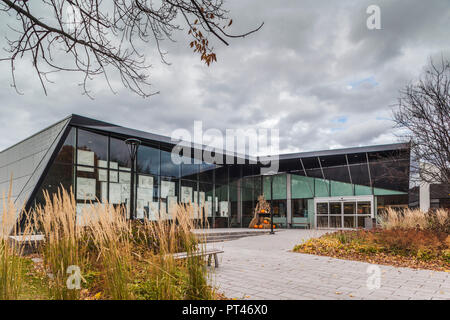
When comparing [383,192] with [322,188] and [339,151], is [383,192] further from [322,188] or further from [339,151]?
[322,188]

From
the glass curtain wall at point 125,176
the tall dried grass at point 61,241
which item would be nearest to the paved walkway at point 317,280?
the tall dried grass at point 61,241

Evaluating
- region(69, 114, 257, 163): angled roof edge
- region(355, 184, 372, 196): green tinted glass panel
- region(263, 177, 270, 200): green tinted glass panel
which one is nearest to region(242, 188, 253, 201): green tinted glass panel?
region(263, 177, 270, 200): green tinted glass panel

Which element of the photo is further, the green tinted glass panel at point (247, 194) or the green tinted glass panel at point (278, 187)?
the green tinted glass panel at point (278, 187)

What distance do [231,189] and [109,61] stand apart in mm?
16749

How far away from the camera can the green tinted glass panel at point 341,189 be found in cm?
2009

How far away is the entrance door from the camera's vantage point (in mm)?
19344

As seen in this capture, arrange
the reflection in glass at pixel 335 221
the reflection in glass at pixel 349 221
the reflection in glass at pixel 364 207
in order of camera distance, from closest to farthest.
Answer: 1. the reflection in glass at pixel 364 207
2. the reflection in glass at pixel 349 221
3. the reflection in glass at pixel 335 221

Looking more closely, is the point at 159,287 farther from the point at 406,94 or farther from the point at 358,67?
the point at 406,94

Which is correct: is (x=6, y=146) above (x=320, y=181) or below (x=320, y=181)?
above

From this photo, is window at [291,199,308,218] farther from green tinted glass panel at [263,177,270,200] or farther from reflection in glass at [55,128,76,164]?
reflection in glass at [55,128,76,164]

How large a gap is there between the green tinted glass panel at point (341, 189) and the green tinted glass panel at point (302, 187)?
4.73 feet

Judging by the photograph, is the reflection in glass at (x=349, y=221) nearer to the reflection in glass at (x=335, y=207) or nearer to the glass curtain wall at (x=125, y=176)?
the reflection in glass at (x=335, y=207)

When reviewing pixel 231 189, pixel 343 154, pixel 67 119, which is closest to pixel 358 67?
pixel 67 119

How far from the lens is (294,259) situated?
8336 mm
